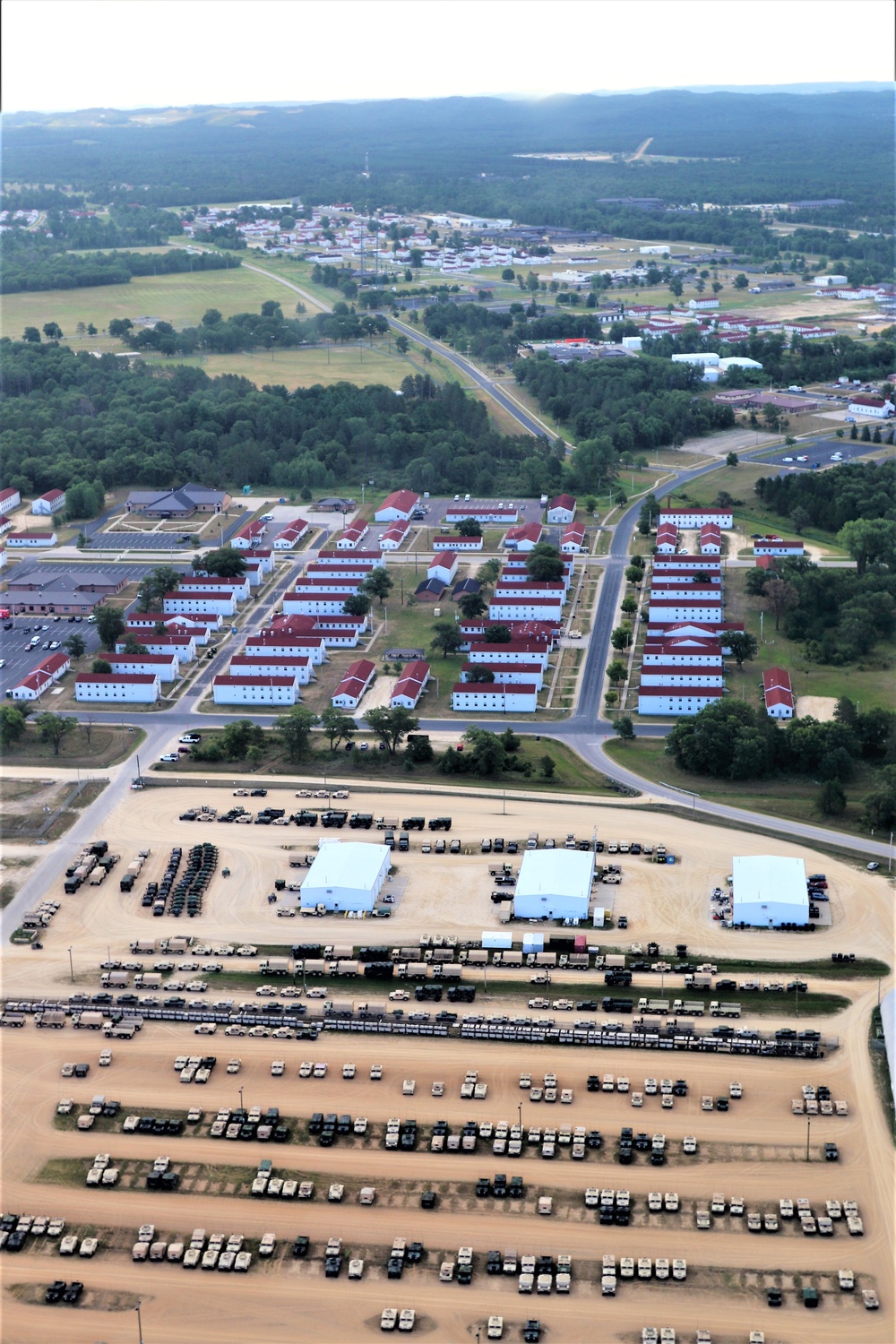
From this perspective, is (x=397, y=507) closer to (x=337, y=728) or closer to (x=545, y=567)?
(x=545, y=567)

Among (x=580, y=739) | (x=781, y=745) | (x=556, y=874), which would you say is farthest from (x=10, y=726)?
(x=781, y=745)

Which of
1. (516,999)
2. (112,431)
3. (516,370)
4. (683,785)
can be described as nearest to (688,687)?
(683,785)

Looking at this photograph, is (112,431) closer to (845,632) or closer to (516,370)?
(516,370)

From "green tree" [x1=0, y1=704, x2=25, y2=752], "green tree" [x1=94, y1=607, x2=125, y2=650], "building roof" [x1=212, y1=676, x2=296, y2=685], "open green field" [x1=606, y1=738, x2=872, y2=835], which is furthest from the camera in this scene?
"green tree" [x1=94, y1=607, x2=125, y2=650]

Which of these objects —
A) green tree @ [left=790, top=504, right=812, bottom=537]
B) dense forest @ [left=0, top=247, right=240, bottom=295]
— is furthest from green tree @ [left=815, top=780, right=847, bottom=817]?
dense forest @ [left=0, top=247, right=240, bottom=295]

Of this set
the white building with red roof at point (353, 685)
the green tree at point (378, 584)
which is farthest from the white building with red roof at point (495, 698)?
the green tree at point (378, 584)

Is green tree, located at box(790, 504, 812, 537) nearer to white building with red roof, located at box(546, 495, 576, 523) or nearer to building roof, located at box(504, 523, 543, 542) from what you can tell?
white building with red roof, located at box(546, 495, 576, 523)
